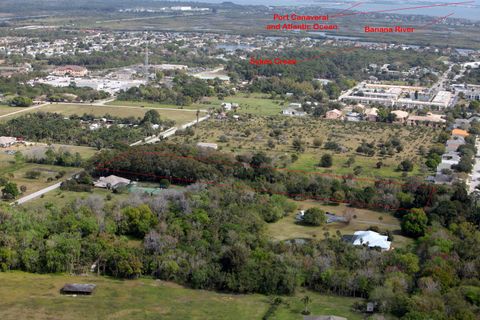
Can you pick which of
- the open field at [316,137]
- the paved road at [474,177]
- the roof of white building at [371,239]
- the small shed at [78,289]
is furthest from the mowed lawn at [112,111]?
the small shed at [78,289]

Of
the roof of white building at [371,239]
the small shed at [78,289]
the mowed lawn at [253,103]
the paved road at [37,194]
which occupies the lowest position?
the mowed lawn at [253,103]

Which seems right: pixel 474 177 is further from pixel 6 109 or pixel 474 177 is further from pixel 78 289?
pixel 6 109

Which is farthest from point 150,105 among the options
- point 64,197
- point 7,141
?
point 64,197

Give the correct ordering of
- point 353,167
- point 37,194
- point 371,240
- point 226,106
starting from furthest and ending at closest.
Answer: point 226,106
point 353,167
point 37,194
point 371,240

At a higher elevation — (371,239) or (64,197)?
(371,239)

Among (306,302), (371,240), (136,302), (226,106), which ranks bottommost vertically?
(226,106)

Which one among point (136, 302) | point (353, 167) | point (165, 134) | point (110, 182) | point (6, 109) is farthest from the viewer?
point (6, 109)

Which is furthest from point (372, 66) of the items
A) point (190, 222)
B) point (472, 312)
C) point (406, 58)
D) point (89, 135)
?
point (472, 312)

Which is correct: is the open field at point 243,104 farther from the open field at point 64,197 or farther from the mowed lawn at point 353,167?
the open field at point 64,197

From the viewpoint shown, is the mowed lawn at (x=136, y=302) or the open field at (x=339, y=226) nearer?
the mowed lawn at (x=136, y=302)
